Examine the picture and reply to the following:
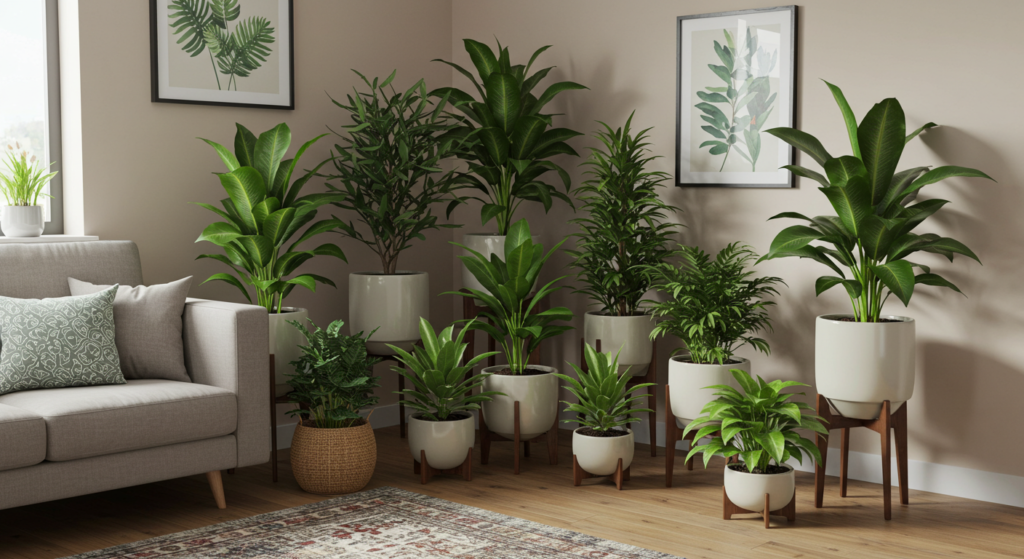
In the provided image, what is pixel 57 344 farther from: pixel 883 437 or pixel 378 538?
pixel 883 437

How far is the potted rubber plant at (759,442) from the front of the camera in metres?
3.10

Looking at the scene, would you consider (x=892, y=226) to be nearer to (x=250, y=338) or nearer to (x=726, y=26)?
(x=726, y=26)

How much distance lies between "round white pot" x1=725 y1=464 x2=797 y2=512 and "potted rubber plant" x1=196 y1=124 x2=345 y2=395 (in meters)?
1.70

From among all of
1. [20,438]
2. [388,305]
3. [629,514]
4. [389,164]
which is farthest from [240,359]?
[629,514]

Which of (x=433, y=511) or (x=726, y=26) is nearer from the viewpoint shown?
(x=433, y=511)

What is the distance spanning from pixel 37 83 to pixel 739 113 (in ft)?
9.28

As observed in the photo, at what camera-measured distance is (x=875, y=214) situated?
320cm

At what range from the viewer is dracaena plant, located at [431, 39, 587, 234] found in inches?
165

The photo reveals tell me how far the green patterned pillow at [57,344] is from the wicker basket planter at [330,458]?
681 mm

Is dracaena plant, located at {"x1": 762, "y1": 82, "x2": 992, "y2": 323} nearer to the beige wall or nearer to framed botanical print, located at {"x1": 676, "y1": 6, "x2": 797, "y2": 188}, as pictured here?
the beige wall

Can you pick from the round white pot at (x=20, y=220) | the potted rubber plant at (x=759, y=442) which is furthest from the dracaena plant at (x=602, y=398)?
the round white pot at (x=20, y=220)

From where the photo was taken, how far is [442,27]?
16.4 feet

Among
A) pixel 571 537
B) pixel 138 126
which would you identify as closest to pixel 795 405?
pixel 571 537

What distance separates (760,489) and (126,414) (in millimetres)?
1999
